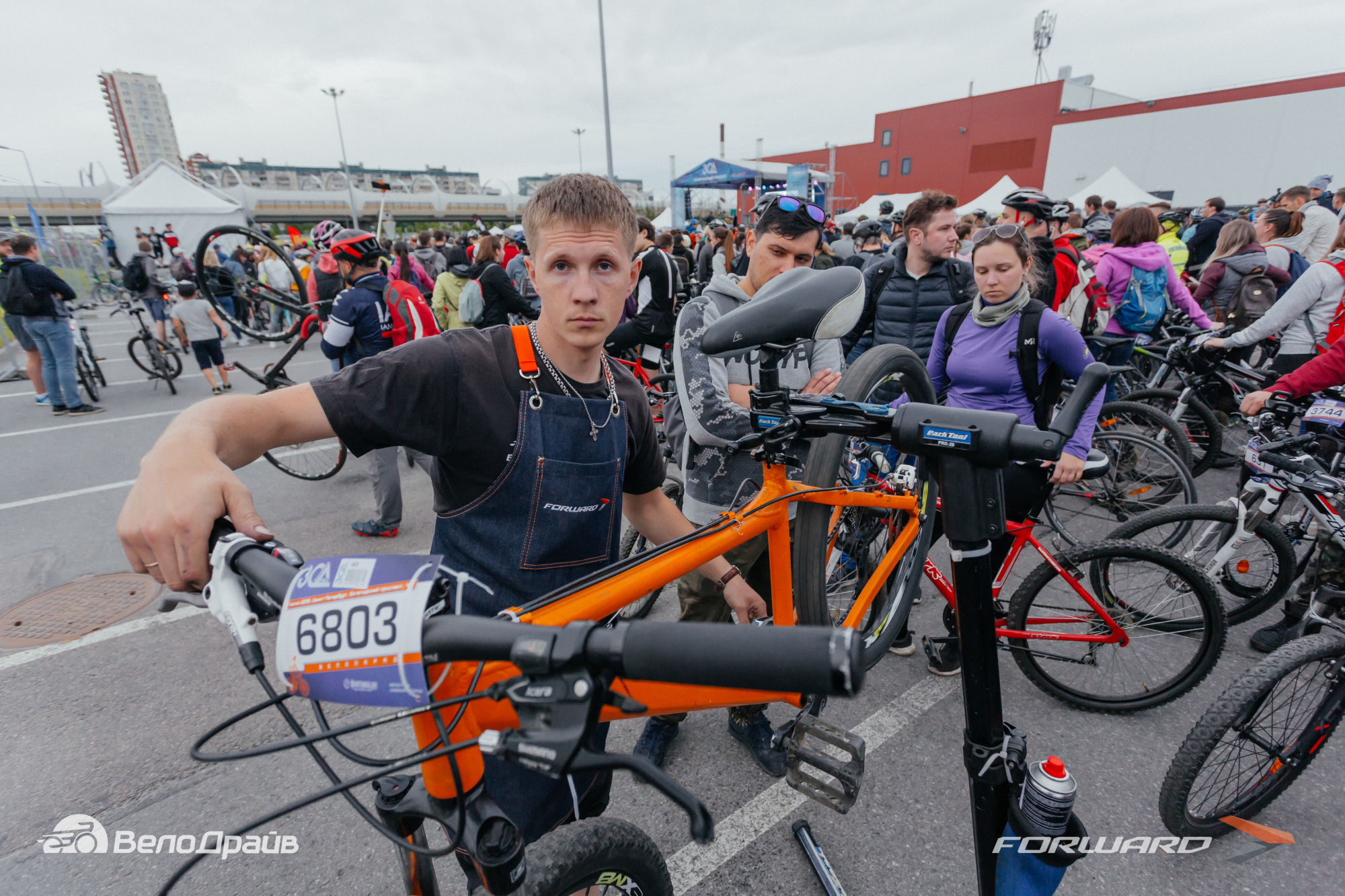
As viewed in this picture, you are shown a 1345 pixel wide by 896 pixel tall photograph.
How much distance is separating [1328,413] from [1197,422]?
10.5 feet

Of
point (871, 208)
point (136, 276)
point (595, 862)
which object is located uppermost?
point (871, 208)

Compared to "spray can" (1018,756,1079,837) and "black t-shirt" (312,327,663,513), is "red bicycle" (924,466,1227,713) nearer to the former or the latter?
"spray can" (1018,756,1079,837)

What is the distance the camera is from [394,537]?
5.05 m

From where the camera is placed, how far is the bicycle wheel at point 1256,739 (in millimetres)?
2092

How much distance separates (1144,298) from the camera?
18.5ft

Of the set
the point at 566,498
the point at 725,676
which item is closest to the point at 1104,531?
the point at 566,498

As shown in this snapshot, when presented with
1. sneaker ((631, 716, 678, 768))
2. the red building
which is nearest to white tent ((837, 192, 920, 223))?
the red building

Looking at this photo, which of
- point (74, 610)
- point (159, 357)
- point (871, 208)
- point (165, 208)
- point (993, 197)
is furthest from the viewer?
point (871, 208)

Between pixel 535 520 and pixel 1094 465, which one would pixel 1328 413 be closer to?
pixel 1094 465

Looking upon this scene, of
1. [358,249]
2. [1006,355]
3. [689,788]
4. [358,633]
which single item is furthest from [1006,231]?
Result: [358,249]

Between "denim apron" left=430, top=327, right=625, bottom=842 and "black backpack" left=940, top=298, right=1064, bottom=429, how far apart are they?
2431 mm

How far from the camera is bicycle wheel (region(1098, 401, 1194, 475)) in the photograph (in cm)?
486

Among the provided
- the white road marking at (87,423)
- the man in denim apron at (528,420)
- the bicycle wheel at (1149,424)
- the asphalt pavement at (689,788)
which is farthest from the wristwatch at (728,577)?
the white road marking at (87,423)

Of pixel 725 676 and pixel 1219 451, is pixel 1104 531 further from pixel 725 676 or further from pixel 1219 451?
pixel 725 676
